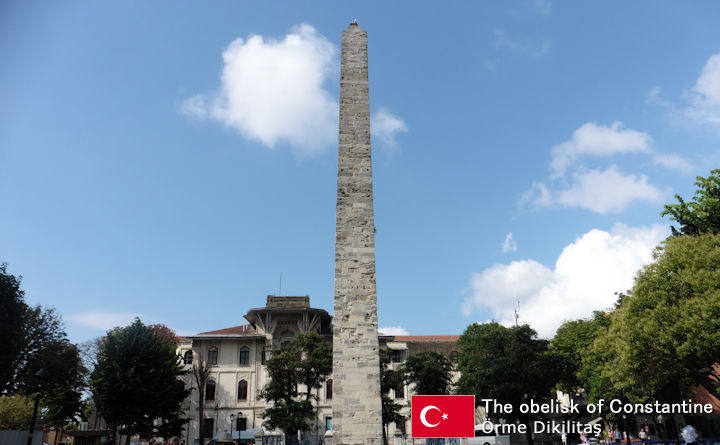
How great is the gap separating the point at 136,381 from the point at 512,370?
882 inches

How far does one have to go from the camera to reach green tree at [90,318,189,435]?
88.0 ft

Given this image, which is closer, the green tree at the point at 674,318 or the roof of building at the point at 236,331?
the green tree at the point at 674,318

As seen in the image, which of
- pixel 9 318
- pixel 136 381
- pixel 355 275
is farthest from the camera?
pixel 136 381

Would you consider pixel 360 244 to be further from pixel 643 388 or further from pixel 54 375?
pixel 54 375

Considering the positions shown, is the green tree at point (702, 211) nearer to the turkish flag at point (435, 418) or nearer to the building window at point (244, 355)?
the turkish flag at point (435, 418)

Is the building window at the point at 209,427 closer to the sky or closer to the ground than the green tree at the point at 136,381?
closer to the ground

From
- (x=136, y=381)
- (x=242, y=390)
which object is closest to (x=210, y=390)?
(x=242, y=390)

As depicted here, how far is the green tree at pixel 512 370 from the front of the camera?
31297 millimetres

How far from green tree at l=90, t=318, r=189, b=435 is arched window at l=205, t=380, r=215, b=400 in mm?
8081

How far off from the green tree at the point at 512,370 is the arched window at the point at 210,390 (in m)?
18.6

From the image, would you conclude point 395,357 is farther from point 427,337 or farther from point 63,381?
point 63,381

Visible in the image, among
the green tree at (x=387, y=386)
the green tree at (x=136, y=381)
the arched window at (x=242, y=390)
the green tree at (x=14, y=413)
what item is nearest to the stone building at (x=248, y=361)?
the arched window at (x=242, y=390)

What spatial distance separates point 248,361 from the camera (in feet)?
127

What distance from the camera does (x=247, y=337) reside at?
38.8 metres
